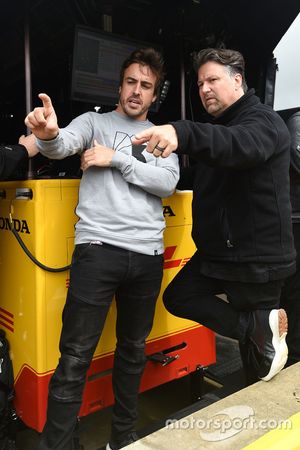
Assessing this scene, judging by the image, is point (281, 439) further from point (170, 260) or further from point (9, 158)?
point (9, 158)

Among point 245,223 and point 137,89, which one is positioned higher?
point 137,89

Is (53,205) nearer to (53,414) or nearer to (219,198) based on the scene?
(219,198)

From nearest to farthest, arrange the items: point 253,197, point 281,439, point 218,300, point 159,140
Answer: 1. point 281,439
2. point 159,140
3. point 253,197
4. point 218,300

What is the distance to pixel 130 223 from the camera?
1.85 m

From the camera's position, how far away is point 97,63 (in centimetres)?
255

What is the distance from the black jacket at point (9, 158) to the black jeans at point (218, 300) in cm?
104

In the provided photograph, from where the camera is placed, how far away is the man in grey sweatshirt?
1768 mm

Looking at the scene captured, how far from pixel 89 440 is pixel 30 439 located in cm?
36

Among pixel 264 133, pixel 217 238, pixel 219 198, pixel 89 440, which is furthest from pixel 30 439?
pixel 264 133

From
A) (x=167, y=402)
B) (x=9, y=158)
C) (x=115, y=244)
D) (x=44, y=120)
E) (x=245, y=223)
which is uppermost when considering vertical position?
(x=44, y=120)

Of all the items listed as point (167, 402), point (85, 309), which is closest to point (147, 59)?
point (85, 309)

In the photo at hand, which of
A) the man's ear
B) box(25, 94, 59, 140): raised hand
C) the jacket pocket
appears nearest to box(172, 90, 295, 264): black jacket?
the jacket pocket

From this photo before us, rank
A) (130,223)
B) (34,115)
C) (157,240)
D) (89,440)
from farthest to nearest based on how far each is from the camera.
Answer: (89,440) → (157,240) → (130,223) → (34,115)

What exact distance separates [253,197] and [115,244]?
65 centimetres
